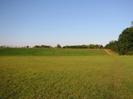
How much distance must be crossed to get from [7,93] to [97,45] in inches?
5628

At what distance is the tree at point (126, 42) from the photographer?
8147 centimetres

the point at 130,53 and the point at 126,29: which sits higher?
the point at 126,29

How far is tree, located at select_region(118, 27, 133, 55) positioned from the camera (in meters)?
81.5

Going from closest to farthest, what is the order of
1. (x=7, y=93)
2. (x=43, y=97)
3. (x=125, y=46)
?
(x=43, y=97) < (x=7, y=93) < (x=125, y=46)

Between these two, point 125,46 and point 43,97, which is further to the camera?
point 125,46

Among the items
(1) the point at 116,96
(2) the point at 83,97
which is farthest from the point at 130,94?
(2) the point at 83,97

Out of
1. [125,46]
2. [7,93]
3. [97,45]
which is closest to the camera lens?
[7,93]

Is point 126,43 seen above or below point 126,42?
below

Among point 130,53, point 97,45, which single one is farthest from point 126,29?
point 97,45

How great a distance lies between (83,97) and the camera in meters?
9.79

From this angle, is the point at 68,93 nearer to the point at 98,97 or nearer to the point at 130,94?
the point at 98,97

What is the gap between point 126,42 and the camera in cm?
8194

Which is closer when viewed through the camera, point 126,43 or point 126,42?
point 126,43

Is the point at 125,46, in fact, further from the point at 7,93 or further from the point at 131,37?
the point at 7,93
